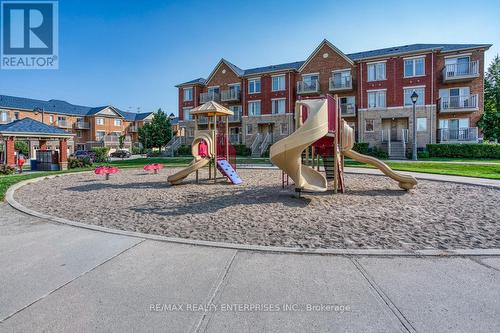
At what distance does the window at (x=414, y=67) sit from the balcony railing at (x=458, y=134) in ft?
22.4

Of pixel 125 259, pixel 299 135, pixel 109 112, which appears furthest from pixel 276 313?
pixel 109 112

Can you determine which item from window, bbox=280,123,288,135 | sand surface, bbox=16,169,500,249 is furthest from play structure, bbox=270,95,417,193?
window, bbox=280,123,288,135

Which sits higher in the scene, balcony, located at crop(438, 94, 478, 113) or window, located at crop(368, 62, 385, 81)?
window, located at crop(368, 62, 385, 81)

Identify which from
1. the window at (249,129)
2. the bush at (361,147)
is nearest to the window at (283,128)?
the window at (249,129)

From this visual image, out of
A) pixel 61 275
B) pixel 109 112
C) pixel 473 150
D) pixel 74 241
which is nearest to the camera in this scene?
pixel 61 275

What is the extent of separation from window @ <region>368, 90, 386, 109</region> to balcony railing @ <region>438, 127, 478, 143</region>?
6.87 m

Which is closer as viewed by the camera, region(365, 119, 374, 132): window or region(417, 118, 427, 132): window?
region(417, 118, 427, 132): window

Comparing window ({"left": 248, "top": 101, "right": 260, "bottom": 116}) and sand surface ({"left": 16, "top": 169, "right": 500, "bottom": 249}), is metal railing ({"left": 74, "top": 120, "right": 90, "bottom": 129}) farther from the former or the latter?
sand surface ({"left": 16, "top": 169, "right": 500, "bottom": 249})

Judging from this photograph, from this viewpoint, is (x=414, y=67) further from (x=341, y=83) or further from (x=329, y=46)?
(x=329, y=46)

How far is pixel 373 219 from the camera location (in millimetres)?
6715

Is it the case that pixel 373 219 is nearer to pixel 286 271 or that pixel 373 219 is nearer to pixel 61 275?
pixel 286 271

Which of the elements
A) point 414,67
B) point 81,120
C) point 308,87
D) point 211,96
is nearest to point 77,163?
point 211,96

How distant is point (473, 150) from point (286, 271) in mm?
30946

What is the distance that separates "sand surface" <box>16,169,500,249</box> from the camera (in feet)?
17.7
